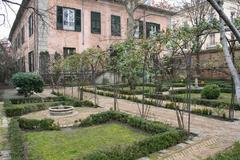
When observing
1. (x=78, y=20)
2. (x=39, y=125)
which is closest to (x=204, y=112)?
(x=39, y=125)

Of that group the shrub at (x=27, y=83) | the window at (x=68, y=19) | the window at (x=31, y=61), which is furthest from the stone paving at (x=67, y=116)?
the window at (x=31, y=61)

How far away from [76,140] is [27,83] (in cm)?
893

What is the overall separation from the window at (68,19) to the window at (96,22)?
1445 millimetres

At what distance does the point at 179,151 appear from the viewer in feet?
19.4

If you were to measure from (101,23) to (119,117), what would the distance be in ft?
62.0

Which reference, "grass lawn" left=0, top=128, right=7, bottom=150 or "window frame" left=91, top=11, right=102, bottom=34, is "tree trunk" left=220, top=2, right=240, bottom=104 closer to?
"grass lawn" left=0, top=128, right=7, bottom=150

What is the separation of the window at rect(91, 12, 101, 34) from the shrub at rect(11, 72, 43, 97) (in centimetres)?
1197

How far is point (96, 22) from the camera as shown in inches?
1043

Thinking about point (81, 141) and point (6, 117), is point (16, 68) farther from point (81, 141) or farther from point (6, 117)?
point (81, 141)

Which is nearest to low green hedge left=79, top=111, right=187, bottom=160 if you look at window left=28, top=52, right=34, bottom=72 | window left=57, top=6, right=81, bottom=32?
window left=57, top=6, right=81, bottom=32

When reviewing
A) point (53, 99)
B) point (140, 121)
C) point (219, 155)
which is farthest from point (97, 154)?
point (53, 99)

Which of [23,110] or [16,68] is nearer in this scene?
[23,110]

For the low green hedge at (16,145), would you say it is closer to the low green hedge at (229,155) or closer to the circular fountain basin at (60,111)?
the circular fountain basin at (60,111)

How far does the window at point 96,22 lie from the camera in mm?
26203
